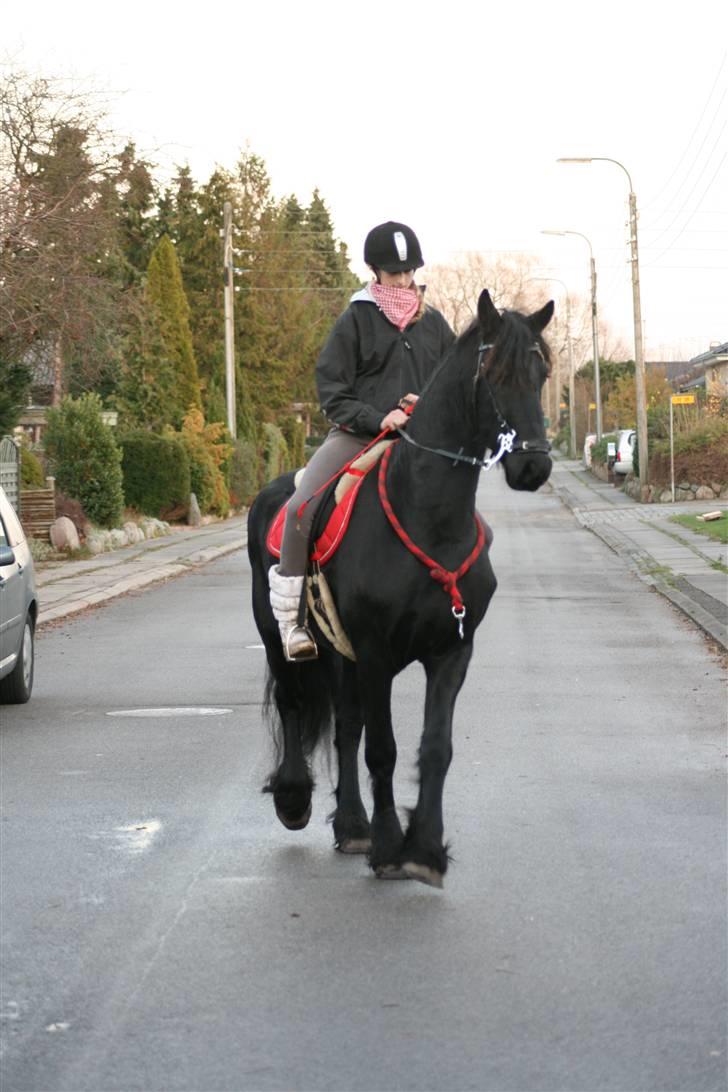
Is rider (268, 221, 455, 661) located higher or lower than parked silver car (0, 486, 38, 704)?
higher

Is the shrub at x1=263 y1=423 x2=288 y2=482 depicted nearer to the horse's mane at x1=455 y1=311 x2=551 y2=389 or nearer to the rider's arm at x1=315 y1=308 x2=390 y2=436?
the rider's arm at x1=315 y1=308 x2=390 y2=436

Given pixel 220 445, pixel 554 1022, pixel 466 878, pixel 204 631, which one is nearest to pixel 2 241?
pixel 204 631

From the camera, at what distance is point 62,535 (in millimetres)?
27812

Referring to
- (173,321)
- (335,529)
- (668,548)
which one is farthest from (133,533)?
(335,529)

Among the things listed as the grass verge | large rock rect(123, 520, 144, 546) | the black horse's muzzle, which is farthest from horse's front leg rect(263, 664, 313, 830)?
large rock rect(123, 520, 144, 546)

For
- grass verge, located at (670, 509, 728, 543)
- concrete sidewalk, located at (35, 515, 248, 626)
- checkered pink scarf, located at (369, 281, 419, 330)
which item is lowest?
grass verge, located at (670, 509, 728, 543)

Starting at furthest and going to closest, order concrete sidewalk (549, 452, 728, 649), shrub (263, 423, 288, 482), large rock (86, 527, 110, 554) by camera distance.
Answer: shrub (263, 423, 288, 482) → large rock (86, 527, 110, 554) → concrete sidewalk (549, 452, 728, 649)

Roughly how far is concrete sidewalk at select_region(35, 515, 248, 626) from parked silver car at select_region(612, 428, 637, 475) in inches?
847

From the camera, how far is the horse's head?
567 cm

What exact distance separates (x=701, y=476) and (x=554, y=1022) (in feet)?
132

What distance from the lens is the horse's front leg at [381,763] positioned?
6328mm

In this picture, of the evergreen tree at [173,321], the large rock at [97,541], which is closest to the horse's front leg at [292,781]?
the large rock at [97,541]

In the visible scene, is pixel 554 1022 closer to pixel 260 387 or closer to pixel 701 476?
pixel 701 476

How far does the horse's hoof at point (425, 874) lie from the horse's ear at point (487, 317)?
75.8 inches
